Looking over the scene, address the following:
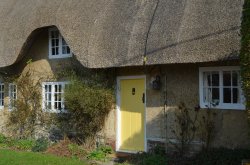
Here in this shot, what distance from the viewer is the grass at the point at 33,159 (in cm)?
1186

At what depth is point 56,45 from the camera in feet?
53.4

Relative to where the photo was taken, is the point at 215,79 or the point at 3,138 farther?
the point at 3,138

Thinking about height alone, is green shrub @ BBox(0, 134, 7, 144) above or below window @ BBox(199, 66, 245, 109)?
below

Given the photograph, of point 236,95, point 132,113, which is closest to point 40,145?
point 132,113

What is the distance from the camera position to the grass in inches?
467

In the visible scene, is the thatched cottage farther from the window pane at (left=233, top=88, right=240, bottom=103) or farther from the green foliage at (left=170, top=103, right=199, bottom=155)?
the green foliage at (left=170, top=103, right=199, bottom=155)

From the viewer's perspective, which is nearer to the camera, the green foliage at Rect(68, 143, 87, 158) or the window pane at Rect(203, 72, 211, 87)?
the window pane at Rect(203, 72, 211, 87)

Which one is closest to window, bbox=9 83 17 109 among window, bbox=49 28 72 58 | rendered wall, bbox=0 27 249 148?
window, bbox=49 28 72 58

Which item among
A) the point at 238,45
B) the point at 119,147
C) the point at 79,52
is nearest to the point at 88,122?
the point at 119,147

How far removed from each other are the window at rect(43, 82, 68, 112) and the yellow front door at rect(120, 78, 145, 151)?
3.02 meters

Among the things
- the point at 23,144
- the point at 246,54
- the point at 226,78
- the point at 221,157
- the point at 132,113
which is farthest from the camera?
the point at 23,144

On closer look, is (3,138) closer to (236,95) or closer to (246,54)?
(236,95)

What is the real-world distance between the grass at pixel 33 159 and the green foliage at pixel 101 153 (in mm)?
815

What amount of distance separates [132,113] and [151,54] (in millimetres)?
2578
